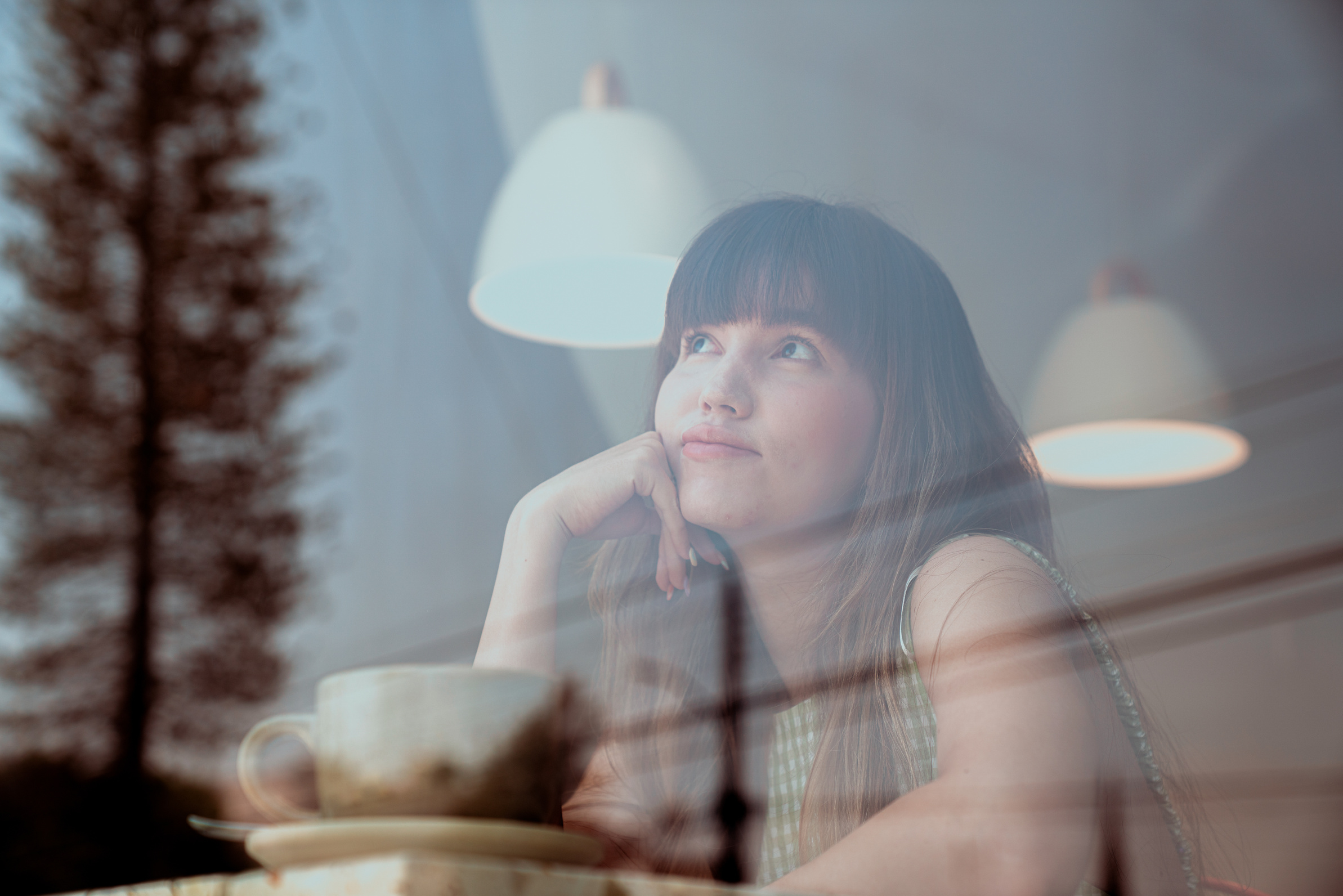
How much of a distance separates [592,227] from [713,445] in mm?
396

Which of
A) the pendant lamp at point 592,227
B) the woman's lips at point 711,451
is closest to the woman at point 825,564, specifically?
the woman's lips at point 711,451

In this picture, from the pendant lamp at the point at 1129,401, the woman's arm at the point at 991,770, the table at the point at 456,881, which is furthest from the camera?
the pendant lamp at the point at 1129,401

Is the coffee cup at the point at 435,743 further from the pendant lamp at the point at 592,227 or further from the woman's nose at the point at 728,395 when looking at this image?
the pendant lamp at the point at 592,227

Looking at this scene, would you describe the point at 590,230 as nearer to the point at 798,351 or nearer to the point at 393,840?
the point at 798,351

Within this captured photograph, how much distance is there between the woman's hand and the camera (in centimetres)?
51

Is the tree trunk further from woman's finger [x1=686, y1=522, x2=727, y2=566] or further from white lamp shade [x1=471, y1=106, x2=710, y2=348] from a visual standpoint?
woman's finger [x1=686, y1=522, x2=727, y2=566]

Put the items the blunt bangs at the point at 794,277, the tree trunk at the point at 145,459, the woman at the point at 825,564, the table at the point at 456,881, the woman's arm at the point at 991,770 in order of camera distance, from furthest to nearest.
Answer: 1. the tree trunk at the point at 145,459
2. the blunt bangs at the point at 794,277
3. the woman at the point at 825,564
4. the woman's arm at the point at 991,770
5. the table at the point at 456,881

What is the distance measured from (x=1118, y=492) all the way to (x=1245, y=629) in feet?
0.40

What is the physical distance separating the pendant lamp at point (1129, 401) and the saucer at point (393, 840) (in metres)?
0.53

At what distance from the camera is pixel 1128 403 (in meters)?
0.77

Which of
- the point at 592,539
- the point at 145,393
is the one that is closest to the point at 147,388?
the point at 145,393

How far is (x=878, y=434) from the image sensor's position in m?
0.50

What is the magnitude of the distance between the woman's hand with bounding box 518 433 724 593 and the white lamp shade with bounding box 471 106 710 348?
17 centimetres

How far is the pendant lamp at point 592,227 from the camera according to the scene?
74 cm
